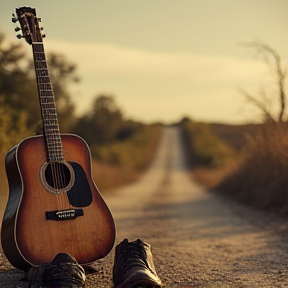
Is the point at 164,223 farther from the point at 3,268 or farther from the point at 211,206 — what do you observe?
the point at 3,268

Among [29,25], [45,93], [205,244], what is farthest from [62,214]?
[205,244]

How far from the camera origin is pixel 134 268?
4.23 meters

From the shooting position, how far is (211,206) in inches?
514

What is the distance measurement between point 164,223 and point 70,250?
498 centimetres

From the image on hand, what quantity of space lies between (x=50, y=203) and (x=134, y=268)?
0.93 m

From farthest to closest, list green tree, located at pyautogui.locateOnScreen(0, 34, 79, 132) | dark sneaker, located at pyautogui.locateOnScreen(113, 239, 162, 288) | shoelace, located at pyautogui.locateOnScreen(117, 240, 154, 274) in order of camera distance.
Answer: green tree, located at pyautogui.locateOnScreen(0, 34, 79, 132), shoelace, located at pyautogui.locateOnScreen(117, 240, 154, 274), dark sneaker, located at pyautogui.locateOnScreen(113, 239, 162, 288)

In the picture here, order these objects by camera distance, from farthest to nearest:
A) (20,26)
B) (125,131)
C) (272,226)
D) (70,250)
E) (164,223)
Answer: (125,131)
(164,223)
(272,226)
(20,26)
(70,250)

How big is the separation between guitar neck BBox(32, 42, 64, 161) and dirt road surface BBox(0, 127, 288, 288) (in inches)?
41.0

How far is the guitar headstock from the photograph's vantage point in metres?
5.26

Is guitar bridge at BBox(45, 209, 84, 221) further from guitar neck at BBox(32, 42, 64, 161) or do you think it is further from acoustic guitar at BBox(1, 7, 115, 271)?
guitar neck at BBox(32, 42, 64, 161)

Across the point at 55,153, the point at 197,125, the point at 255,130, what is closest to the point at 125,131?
the point at 197,125

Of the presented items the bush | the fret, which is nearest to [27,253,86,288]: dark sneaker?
the fret

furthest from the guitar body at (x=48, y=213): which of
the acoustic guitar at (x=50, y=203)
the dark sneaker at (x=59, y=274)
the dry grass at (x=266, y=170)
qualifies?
the dry grass at (x=266, y=170)

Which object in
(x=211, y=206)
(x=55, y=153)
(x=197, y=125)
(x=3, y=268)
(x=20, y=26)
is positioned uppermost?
(x=20, y=26)
